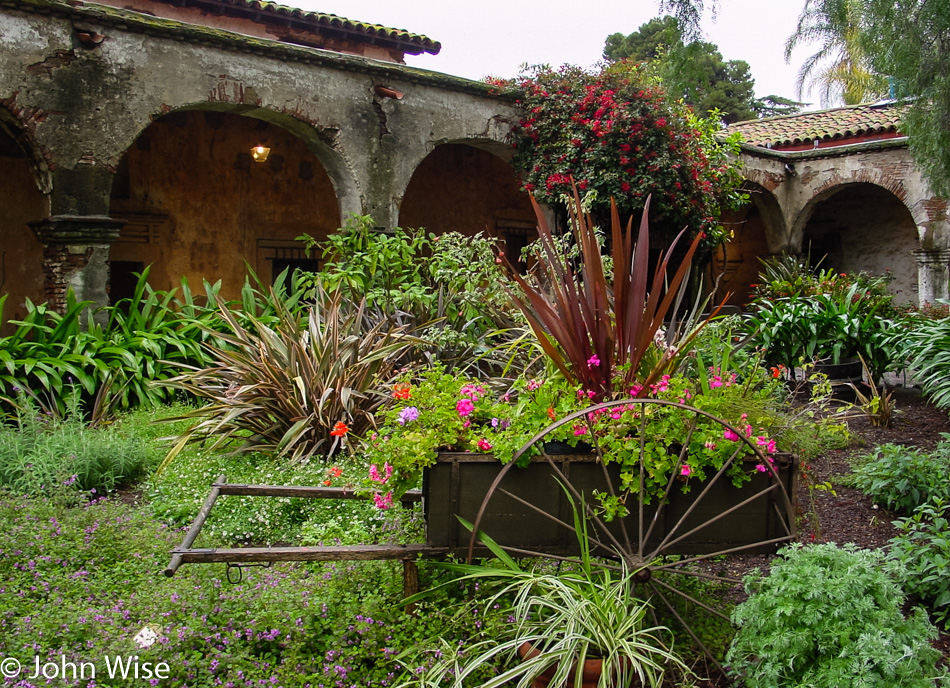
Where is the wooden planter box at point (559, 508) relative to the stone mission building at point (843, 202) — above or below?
below

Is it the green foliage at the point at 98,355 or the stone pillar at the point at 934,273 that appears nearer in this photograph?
the green foliage at the point at 98,355

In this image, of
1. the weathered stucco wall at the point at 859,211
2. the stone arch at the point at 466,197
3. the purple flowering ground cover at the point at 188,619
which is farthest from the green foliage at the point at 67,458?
the weathered stucco wall at the point at 859,211

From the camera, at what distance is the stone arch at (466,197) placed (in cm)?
1162

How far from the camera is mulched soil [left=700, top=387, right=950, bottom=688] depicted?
339 cm

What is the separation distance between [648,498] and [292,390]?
115 inches

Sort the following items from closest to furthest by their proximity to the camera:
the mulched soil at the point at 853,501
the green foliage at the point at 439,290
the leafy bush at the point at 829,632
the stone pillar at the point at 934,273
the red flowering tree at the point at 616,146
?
the leafy bush at the point at 829,632, the mulched soil at the point at 853,501, the green foliage at the point at 439,290, the red flowering tree at the point at 616,146, the stone pillar at the point at 934,273

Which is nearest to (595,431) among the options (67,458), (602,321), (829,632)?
(602,321)

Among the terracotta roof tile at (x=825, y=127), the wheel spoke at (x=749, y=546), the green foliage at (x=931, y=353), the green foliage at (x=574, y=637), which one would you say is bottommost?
the green foliage at (x=574, y=637)

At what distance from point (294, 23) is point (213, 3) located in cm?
106

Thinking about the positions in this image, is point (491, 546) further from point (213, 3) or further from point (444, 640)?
point (213, 3)

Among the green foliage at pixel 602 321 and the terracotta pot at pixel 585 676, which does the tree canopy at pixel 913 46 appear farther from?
the terracotta pot at pixel 585 676

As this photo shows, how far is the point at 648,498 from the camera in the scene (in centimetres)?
254

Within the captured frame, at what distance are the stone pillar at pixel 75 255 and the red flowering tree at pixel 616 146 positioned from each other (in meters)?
A: 4.70

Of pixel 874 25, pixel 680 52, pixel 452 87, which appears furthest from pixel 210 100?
pixel 874 25
